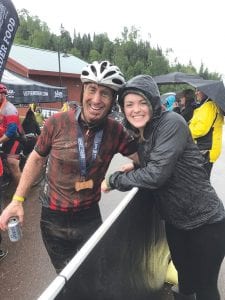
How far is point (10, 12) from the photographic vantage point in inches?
187

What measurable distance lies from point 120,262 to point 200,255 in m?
0.59

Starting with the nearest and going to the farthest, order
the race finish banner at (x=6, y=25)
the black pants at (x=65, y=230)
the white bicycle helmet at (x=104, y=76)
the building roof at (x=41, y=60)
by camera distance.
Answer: the white bicycle helmet at (x=104, y=76) < the black pants at (x=65, y=230) < the race finish banner at (x=6, y=25) < the building roof at (x=41, y=60)

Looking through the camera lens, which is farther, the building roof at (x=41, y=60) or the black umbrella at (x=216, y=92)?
the building roof at (x=41, y=60)

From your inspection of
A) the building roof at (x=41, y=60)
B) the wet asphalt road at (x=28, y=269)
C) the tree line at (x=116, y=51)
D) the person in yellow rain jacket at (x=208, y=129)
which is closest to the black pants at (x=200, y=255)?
the wet asphalt road at (x=28, y=269)

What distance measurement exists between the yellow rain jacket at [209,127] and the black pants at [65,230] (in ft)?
11.6

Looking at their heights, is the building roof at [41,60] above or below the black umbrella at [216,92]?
above

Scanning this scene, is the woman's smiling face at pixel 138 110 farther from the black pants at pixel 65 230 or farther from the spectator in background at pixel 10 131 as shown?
the spectator in background at pixel 10 131

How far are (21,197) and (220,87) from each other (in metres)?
4.76

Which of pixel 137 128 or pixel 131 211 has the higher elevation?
pixel 137 128

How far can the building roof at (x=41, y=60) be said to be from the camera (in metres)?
30.4

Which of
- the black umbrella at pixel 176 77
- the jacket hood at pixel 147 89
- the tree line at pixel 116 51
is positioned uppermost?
the tree line at pixel 116 51

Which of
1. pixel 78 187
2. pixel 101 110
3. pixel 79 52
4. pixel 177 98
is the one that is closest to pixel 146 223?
pixel 78 187

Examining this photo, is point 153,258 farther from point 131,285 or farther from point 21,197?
point 21,197

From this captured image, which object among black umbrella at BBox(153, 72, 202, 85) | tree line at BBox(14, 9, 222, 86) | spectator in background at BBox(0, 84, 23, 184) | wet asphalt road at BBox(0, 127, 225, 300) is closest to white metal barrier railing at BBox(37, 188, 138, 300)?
wet asphalt road at BBox(0, 127, 225, 300)
